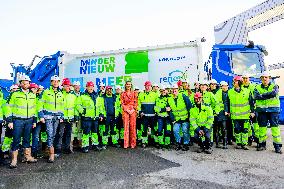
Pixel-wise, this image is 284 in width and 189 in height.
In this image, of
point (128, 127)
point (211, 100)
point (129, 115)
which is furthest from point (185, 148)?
point (129, 115)

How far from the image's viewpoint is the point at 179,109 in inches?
290

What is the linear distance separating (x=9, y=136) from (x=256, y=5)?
2558 cm

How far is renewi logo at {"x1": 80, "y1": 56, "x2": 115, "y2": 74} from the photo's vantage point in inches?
372

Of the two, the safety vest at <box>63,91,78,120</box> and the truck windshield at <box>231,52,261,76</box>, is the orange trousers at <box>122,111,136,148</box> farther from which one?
the truck windshield at <box>231,52,261,76</box>

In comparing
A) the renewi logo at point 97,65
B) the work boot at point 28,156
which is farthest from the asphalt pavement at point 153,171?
the renewi logo at point 97,65

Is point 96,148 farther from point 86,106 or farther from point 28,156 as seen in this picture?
point 28,156

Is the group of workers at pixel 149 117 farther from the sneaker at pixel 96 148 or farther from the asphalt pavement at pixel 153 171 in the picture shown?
the asphalt pavement at pixel 153 171

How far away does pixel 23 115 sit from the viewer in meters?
A: 5.87

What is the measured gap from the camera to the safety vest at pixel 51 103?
6.37 m

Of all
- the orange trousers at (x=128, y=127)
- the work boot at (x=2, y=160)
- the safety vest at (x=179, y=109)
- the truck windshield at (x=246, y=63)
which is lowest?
the work boot at (x=2, y=160)

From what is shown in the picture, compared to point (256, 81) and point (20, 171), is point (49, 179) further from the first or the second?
point (256, 81)

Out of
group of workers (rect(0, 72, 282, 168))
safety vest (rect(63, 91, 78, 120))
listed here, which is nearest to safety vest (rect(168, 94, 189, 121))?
group of workers (rect(0, 72, 282, 168))

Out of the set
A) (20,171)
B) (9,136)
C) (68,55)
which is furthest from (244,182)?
(68,55)

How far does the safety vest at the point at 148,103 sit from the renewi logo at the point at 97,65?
6.63 feet
